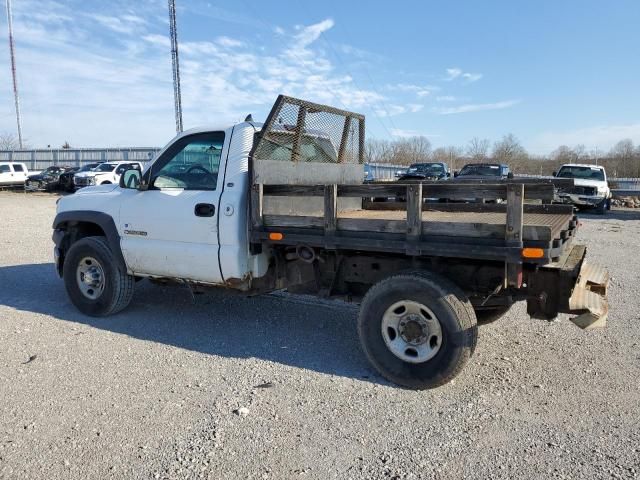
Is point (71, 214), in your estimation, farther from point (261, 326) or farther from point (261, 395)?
point (261, 395)

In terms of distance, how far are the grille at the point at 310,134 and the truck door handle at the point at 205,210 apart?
2.11 ft

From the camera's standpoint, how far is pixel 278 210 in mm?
4781

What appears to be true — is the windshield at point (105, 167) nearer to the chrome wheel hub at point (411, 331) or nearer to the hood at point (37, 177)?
the hood at point (37, 177)

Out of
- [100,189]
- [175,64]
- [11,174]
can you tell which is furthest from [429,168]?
[11,174]

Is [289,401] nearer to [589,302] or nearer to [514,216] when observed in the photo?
[514,216]

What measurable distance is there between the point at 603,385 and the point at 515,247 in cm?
143

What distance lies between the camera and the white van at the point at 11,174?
3272 cm

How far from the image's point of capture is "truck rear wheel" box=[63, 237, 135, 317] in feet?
18.8

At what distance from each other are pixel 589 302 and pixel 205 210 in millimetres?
3360

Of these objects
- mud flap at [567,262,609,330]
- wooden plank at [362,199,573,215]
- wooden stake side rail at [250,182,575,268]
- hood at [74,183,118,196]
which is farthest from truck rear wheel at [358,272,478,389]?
hood at [74,183,118,196]

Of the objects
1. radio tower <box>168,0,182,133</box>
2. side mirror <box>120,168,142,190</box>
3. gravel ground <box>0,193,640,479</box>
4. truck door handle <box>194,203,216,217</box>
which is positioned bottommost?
gravel ground <box>0,193,640,479</box>

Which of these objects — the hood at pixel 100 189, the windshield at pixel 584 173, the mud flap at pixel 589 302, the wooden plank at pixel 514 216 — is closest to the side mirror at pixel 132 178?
the hood at pixel 100 189

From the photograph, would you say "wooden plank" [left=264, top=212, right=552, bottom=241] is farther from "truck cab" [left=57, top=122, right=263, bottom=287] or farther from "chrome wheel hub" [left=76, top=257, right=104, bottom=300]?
"chrome wheel hub" [left=76, top=257, right=104, bottom=300]

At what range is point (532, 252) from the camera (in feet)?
11.8
